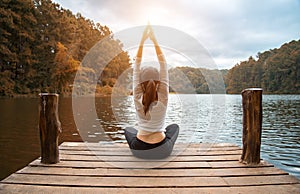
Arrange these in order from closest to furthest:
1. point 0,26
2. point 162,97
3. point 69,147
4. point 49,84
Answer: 1. point 162,97
2. point 69,147
3. point 0,26
4. point 49,84

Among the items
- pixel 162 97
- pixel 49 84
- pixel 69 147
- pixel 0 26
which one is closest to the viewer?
pixel 162 97

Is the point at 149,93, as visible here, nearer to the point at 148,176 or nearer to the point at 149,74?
the point at 149,74

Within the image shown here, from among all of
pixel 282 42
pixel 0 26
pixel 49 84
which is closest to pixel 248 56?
pixel 282 42

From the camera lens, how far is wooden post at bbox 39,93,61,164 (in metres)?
3.05

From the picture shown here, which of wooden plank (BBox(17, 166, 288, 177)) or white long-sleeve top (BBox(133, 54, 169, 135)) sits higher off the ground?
white long-sleeve top (BBox(133, 54, 169, 135))

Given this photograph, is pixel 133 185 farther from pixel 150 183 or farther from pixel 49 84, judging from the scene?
pixel 49 84

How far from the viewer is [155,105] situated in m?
2.86

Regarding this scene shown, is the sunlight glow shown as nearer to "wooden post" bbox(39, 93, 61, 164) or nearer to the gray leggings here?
the gray leggings

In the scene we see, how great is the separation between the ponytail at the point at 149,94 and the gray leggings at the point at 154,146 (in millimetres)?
513

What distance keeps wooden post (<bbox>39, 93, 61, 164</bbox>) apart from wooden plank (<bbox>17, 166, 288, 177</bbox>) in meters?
0.21

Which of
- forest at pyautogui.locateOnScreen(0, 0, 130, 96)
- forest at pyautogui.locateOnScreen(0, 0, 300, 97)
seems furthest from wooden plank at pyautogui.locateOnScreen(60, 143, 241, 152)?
forest at pyautogui.locateOnScreen(0, 0, 130, 96)

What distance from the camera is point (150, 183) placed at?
2463 millimetres

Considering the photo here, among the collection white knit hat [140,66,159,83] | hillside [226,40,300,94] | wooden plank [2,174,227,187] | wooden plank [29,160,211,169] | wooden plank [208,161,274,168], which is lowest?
wooden plank [2,174,227,187]

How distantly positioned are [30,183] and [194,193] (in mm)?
1588
